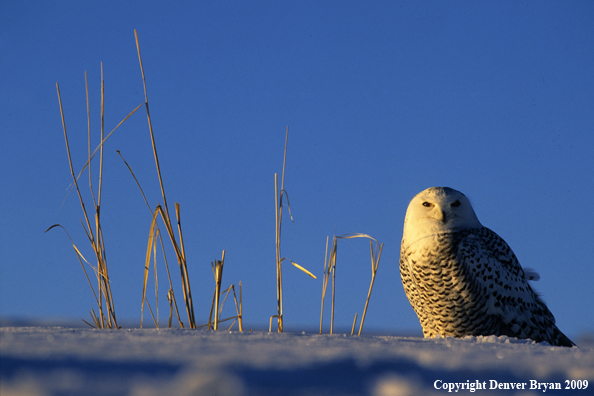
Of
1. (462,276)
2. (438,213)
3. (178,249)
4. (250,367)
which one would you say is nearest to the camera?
(250,367)

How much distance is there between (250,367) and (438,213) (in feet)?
6.41

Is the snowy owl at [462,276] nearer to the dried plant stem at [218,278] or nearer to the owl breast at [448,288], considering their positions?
the owl breast at [448,288]

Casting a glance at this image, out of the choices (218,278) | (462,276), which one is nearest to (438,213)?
(462,276)

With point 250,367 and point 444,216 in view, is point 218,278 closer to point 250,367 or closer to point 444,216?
point 250,367

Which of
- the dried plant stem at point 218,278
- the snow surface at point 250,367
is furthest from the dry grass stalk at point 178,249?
the snow surface at point 250,367

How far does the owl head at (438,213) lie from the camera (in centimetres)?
268

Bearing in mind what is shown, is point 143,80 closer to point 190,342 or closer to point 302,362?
point 190,342

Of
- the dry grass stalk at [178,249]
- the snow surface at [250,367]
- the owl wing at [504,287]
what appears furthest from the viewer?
the owl wing at [504,287]

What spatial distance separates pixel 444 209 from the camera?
2691 mm

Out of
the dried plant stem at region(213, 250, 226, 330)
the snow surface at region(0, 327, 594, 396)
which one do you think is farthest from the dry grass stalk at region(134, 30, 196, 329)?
the snow surface at region(0, 327, 594, 396)

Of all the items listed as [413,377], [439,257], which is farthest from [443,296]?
[413,377]

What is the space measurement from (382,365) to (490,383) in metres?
0.24

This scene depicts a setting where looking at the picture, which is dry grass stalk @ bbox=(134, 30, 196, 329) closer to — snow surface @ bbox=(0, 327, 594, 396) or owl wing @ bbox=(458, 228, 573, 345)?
snow surface @ bbox=(0, 327, 594, 396)

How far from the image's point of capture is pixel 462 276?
2.55m
